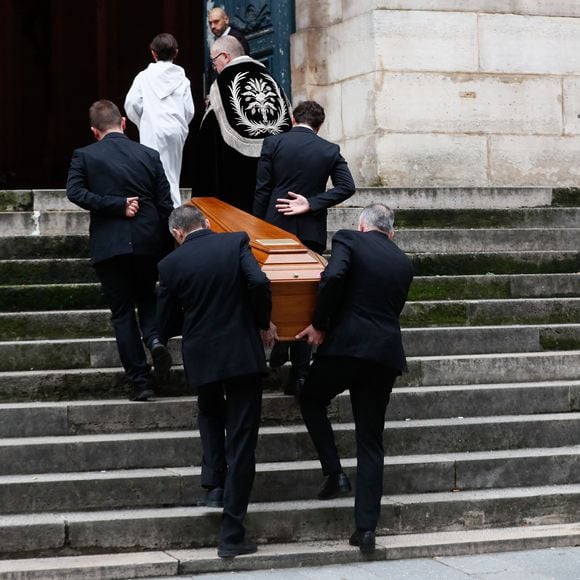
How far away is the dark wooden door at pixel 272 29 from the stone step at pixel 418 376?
5237mm

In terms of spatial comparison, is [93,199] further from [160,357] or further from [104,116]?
[160,357]

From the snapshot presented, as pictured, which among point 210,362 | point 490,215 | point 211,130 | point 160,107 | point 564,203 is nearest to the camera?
point 210,362

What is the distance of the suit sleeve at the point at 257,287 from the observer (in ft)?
22.7

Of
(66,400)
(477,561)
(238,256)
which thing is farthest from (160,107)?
(477,561)

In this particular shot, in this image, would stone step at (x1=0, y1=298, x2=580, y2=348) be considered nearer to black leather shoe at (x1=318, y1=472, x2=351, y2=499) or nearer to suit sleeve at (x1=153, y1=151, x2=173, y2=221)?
suit sleeve at (x1=153, y1=151, x2=173, y2=221)

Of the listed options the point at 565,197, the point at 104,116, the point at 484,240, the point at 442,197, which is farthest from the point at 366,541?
the point at 565,197

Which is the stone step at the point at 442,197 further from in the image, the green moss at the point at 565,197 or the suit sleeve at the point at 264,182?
the suit sleeve at the point at 264,182

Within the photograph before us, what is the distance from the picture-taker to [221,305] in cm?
700

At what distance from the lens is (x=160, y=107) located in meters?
10.2

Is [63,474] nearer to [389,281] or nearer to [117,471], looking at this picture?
[117,471]

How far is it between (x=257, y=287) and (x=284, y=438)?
4.36ft

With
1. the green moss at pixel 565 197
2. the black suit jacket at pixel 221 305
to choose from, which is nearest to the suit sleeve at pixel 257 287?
the black suit jacket at pixel 221 305

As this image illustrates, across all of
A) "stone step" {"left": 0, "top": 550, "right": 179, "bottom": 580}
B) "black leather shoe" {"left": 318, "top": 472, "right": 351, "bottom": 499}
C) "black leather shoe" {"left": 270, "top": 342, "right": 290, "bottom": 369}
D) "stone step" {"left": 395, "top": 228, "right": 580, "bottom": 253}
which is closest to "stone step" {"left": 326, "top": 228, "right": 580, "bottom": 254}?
"stone step" {"left": 395, "top": 228, "right": 580, "bottom": 253}

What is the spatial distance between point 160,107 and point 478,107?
3705 millimetres
